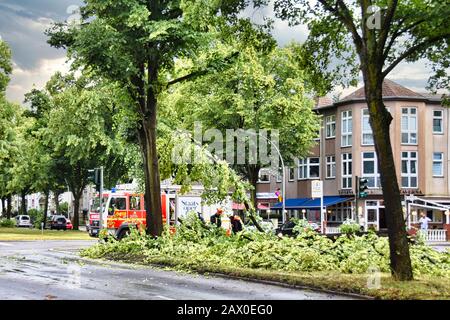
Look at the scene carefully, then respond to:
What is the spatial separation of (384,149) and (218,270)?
6.44m

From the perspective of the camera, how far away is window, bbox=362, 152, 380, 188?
2373 inches

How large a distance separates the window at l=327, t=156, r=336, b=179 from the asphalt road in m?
43.8

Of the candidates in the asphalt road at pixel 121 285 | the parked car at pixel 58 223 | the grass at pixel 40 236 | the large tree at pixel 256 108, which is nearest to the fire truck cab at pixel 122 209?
the grass at pixel 40 236

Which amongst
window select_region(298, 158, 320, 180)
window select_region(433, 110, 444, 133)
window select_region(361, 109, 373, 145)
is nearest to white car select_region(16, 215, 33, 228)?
window select_region(298, 158, 320, 180)

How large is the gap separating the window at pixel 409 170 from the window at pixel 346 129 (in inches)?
188

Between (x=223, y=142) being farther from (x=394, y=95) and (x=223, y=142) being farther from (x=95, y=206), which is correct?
(x=394, y=95)

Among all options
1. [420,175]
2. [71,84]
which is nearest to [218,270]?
[420,175]

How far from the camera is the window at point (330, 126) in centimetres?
6438

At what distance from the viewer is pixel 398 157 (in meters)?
60.6

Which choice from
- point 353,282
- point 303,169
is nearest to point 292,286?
point 353,282

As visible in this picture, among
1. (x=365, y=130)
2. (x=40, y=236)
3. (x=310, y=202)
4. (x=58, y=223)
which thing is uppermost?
(x=365, y=130)

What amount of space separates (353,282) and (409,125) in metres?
47.9

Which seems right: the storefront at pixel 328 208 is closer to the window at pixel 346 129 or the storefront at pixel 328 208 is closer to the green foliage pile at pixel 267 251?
the window at pixel 346 129
